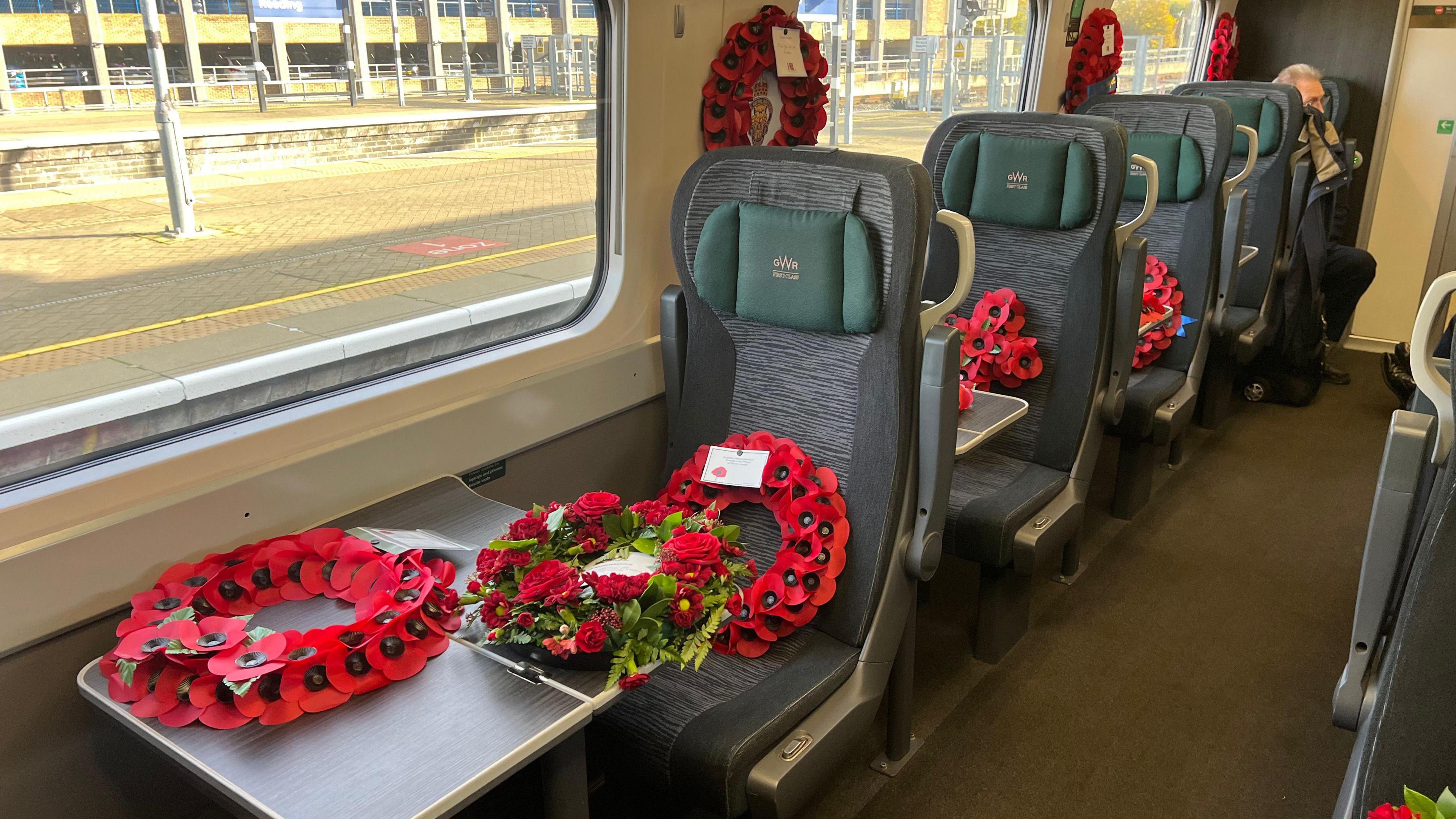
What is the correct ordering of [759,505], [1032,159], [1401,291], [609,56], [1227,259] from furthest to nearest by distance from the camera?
1. [1401,291]
2. [1227,259]
3. [1032,159]
4. [609,56]
5. [759,505]

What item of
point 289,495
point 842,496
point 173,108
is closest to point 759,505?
point 842,496

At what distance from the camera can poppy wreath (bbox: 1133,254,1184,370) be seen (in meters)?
3.79

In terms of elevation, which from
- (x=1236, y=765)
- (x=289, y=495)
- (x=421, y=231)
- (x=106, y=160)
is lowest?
(x=1236, y=765)

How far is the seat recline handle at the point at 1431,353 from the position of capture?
1.56 meters

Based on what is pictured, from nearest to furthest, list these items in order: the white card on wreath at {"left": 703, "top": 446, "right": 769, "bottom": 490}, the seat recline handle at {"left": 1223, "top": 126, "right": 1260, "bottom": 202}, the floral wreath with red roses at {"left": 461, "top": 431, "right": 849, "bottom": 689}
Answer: the floral wreath with red roses at {"left": 461, "top": 431, "right": 849, "bottom": 689} → the white card on wreath at {"left": 703, "top": 446, "right": 769, "bottom": 490} → the seat recline handle at {"left": 1223, "top": 126, "right": 1260, "bottom": 202}

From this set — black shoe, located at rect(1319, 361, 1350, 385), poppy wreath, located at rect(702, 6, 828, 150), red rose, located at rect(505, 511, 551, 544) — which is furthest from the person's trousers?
red rose, located at rect(505, 511, 551, 544)

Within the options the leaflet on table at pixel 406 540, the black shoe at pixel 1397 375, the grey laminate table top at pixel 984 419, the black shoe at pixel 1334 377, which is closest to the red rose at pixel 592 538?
the leaflet on table at pixel 406 540

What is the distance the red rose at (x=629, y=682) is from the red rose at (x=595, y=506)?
13.9 inches

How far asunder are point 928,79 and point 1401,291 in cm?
362

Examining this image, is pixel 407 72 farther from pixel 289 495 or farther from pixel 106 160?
pixel 289 495

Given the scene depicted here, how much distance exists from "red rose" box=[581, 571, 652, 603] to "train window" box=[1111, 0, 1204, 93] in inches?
180

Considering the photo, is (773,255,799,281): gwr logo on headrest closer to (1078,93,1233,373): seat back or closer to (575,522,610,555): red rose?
(575,522,610,555): red rose

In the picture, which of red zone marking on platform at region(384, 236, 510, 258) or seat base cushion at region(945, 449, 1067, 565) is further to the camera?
seat base cushion at region(945, 449, 1067, 565)

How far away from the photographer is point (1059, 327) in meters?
2.94
